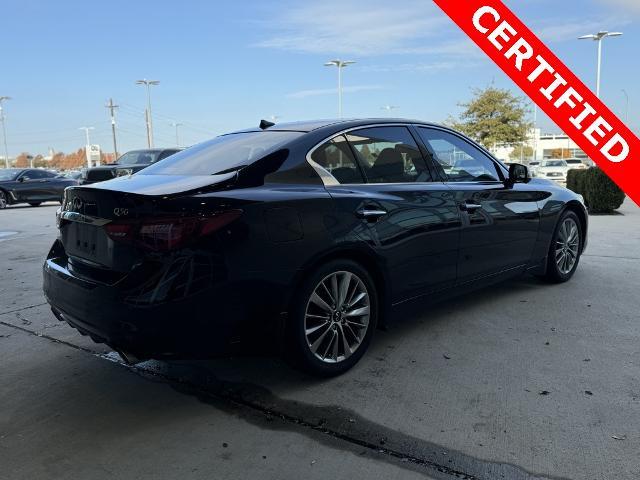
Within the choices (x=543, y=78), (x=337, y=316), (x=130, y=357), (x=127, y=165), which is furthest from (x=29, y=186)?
(x=337, y=316)

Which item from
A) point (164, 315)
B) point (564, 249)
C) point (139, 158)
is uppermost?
point (139, 158)

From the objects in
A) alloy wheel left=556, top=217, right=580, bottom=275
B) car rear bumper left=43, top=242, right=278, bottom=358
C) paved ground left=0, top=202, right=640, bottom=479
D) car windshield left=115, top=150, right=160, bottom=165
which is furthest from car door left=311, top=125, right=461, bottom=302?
car windshield left=115, top=150, right=160, bottom=165

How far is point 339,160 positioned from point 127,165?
43.5 ft

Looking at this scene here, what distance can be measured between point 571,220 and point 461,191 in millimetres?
2073

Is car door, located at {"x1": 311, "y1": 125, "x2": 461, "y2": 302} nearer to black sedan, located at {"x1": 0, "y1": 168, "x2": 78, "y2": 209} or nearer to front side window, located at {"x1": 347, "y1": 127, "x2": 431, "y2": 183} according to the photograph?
front side window, located at {"x1": 347, "y1": 127, "x2": 431, "y2": 183}

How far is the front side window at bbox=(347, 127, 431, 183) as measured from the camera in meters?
3.52

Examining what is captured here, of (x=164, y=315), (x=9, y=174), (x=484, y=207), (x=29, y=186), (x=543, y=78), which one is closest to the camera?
(x=164, y=315)

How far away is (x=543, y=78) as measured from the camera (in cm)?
853

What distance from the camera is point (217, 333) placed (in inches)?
106

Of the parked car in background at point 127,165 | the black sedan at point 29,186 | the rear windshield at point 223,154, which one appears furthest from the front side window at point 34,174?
the rear windshield at point 223,154

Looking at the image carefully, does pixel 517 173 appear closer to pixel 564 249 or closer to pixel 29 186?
pixel 564 249

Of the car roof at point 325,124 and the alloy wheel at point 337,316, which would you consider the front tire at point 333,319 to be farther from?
the car roof at point 325,124

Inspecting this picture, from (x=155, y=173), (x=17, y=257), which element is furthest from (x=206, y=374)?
(x=17, y=257)

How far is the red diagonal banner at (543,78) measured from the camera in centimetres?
791
